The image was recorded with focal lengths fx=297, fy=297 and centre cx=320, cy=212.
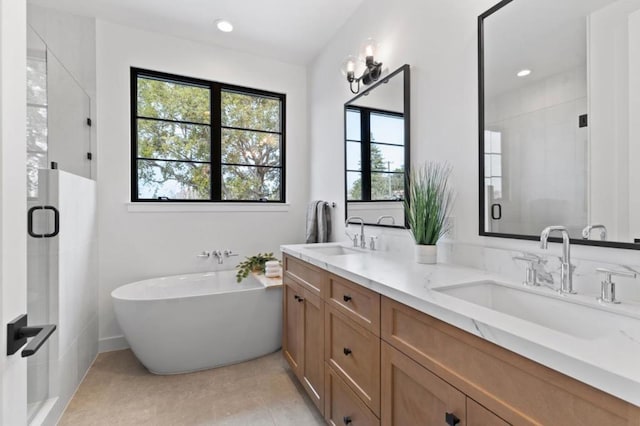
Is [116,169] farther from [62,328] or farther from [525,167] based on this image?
[525,167]

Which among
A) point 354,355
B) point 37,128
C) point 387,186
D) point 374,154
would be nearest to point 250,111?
point 374,154

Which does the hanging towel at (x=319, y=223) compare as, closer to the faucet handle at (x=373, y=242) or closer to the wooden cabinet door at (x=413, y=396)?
the faucet handle at (x=373, y=242)

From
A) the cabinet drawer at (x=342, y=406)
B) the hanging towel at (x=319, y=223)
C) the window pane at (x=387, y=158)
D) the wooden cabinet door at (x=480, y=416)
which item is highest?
the window pane at (x=387, y=158)

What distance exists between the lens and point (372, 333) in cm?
119

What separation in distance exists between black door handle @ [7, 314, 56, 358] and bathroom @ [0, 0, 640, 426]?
22 mm

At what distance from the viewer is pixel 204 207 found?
301cm

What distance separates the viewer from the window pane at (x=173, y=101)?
2.85m

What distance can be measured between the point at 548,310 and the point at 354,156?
1711 millimetres

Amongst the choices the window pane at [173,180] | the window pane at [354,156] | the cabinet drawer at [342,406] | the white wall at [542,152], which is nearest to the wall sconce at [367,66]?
the window pane at [354,156]

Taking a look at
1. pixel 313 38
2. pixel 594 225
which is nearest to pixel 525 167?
pixel 594 225

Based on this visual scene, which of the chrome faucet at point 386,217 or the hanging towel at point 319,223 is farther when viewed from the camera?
the hanging towel at point 319,223

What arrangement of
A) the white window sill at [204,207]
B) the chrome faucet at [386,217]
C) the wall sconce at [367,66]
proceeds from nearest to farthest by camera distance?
the chrome faucet at [386,217]
the wall sconce at [367,66]
the white window sill at [204,207]

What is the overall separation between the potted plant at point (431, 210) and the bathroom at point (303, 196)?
6 cm

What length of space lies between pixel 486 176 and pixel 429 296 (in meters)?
0.77
